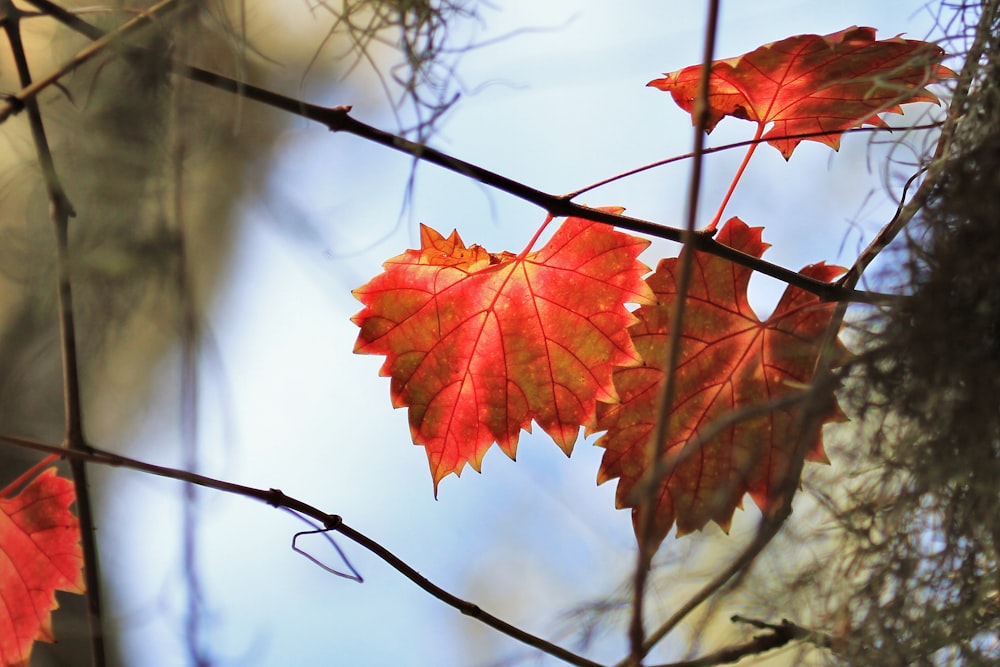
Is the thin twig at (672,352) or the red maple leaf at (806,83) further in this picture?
the red maple leaf at (806,83)

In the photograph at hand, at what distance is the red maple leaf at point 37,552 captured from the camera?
48 centimetres

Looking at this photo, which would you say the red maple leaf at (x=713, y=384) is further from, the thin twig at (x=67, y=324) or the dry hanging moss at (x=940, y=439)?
the thin twig at (x=67, y=324)

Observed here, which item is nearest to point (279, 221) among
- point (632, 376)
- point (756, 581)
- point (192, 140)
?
point (192, 140)

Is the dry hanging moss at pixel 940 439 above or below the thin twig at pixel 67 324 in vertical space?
below

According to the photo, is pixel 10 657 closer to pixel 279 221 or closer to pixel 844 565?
pixel 279 221

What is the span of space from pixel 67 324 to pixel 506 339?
8.8 inches

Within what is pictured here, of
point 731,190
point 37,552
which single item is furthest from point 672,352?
point 37,552

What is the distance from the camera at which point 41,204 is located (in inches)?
18.0

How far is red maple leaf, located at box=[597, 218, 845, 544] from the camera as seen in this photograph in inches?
16.5

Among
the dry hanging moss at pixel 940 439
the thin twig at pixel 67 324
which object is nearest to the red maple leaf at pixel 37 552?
the thin twig at pixel 67 324

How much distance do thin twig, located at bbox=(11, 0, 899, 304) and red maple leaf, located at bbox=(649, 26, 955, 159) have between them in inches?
3.6

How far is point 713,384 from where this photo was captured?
17.6 inches

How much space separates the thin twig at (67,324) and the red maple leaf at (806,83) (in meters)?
0.31

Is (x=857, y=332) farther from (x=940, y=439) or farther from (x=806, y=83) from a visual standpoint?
(x=806, y=83)
